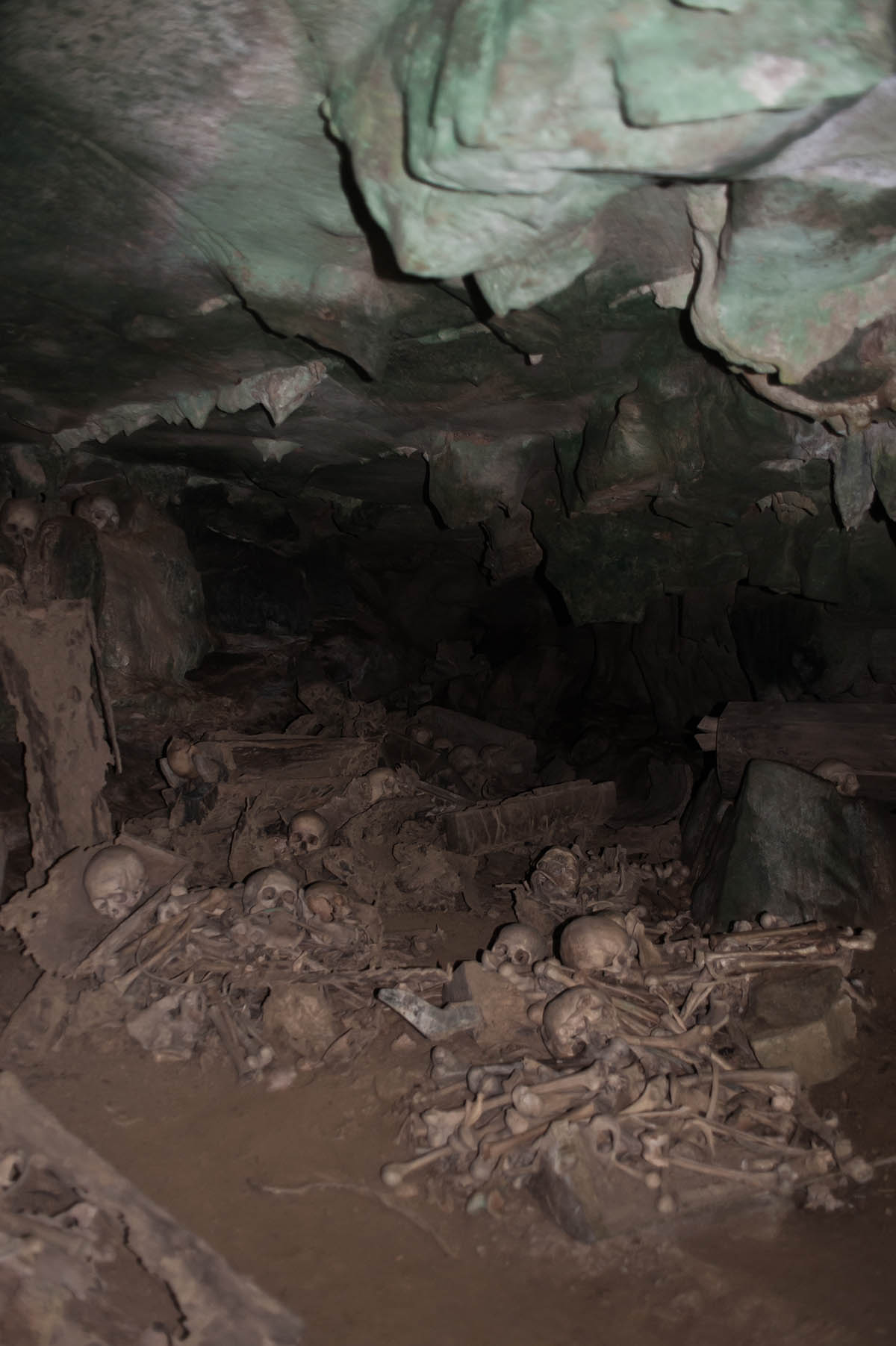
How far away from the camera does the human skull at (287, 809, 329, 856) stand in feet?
22.0

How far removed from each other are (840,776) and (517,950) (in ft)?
10.7

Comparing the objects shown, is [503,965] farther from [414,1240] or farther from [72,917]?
[72,917]

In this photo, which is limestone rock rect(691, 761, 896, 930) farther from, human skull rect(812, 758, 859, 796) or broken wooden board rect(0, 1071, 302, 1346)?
broken wooden board rect(0, 1071, 302, 1346)

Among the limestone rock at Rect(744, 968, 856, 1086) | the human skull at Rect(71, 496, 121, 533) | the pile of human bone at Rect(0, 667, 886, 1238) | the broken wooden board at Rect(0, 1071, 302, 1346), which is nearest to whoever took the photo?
the broken wooden board at Rect(0, 1071, 302, 1346)

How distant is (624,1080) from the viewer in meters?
4.17

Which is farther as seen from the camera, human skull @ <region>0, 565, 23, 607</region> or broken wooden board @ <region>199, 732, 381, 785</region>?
broken wooden board @ <region>199, 732, 381, 785</region>

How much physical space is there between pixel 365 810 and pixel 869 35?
622cm

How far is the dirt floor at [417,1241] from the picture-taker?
3312 millimetres

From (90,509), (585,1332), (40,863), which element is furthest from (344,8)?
(90,509)

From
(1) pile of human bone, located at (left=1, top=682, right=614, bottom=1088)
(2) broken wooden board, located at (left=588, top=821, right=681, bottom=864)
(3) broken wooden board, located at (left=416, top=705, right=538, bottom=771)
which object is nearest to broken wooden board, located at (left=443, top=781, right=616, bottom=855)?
(1) pile of human bone, located at (left=1, top=682, right=614, bottom=1088)

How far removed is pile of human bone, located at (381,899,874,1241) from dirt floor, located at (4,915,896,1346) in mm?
142

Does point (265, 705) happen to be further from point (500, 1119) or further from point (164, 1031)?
point (500, 1119)

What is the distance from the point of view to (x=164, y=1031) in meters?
4.86

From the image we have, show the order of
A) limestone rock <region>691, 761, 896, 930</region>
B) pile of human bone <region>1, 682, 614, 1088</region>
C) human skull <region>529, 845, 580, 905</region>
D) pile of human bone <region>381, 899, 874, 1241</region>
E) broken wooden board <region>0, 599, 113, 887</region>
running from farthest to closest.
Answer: human skull <region>529, 845, 580, 905</region> < broken wooden board <region>0, 599, 113, 887</region> < limestone rock <region>691, 761, 896, 930</region> < pile of human bone <region>1, 682, 614, 1088</region> < pile of human bone <region>381, 899, 874, 1241</region>
